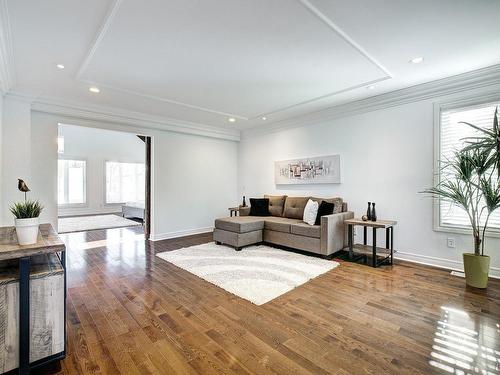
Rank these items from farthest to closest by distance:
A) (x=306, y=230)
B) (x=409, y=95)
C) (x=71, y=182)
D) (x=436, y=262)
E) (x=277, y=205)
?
(x=71, y=182) → (x=277, y=205) → (x=306, y=230) → (x=409, y=95) → (x=436, y=262)

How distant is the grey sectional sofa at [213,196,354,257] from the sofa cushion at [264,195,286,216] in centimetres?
2

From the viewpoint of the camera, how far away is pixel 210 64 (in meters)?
2.96

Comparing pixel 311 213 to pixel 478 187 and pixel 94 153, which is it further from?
pixel 94 153

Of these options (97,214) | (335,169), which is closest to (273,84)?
(335,169)

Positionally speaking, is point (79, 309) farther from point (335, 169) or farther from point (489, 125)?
point (489, 125)

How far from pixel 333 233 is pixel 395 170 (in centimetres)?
140

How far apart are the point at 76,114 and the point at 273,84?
349 centimetres

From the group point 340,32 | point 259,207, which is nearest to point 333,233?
point 259,207

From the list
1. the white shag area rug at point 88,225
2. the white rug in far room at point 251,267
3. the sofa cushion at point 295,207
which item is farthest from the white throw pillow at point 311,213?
the white shag area rug at point 88,225

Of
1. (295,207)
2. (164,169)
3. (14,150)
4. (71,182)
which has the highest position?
(14,150)

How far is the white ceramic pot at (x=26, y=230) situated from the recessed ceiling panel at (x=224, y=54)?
1.74 metres

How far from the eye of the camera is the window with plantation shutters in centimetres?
320

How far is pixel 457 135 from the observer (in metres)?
3.40

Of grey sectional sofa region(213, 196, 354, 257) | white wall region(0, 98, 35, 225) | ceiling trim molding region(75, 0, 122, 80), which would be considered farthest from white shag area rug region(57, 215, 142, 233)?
ceiling trim molding region(75, 0, 122, 80)
